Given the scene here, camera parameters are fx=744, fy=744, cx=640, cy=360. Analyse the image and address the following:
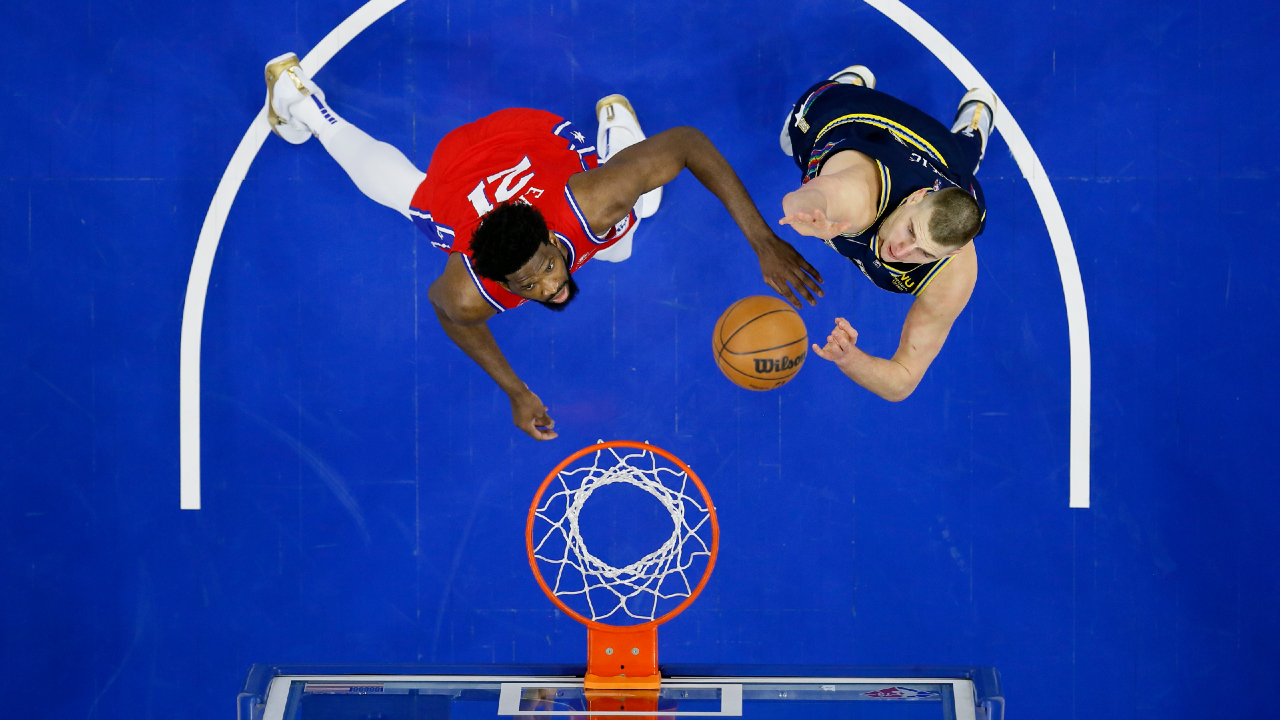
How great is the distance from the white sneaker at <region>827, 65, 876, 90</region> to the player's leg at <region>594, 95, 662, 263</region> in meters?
1.18

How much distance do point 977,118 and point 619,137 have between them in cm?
203

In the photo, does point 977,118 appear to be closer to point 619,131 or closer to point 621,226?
point 619,131

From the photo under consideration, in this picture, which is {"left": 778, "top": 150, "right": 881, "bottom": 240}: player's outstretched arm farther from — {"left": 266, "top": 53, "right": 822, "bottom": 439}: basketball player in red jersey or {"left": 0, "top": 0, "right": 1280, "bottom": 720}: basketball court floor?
{"left": 0, "top": 0, "right": 1280, "bottom": 720}: basketball court floor

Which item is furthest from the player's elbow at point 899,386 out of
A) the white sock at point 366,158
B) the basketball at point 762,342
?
the white sock at point 366,158

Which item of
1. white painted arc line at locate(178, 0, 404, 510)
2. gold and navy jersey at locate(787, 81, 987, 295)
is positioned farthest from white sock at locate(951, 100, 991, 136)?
white painted arc line at locate(178, 0, 404, 510)

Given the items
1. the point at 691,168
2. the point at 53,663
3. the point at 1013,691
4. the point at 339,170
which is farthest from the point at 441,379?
the point at 1013,691

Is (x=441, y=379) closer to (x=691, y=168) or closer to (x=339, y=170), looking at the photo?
(x=339, y=170)

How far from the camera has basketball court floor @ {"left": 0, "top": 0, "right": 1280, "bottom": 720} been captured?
4.58m

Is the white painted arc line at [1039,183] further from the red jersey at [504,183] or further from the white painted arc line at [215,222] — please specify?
the white painted arc line at [215,222]

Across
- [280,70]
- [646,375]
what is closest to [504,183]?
[646,375]

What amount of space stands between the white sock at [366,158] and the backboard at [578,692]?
7.89 feet

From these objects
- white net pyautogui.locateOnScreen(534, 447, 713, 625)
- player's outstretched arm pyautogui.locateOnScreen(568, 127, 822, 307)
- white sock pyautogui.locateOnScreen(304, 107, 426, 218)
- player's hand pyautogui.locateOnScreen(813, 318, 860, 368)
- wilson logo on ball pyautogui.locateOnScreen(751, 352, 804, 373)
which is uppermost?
white sock pyautogui.locateOnScreen(304, 107, 426, 218)

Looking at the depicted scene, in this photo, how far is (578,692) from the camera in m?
3.48

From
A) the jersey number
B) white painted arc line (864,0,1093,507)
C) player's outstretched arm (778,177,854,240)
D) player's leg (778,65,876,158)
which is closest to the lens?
player's outstretched arm (778,177,854,240)
